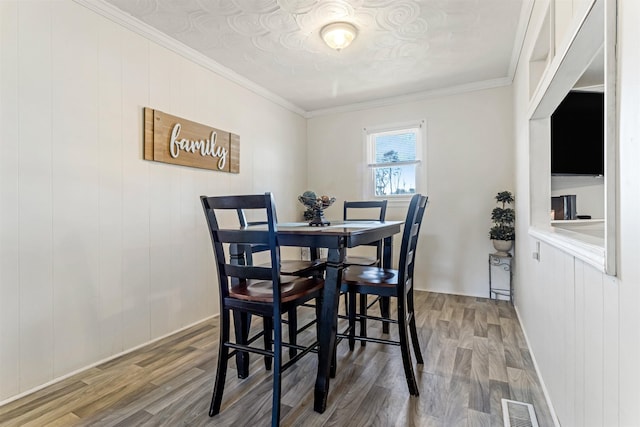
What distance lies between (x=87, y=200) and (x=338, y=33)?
2200 millimetres

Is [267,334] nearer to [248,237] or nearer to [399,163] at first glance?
[248,237]

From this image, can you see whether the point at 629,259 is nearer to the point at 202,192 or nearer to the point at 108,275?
the point at 108,275

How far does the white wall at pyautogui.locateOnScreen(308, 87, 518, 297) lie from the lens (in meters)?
3.67

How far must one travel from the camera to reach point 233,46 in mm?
2844

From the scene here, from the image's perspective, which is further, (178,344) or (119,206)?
(178,344)

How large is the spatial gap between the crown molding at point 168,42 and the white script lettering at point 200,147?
0.66m

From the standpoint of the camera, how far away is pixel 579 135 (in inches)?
115

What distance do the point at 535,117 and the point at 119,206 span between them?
120 inches

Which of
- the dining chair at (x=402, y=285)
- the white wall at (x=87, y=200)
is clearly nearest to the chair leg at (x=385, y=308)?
the dining chair at (x=402, y=285)

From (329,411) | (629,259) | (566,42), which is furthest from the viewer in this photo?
(329,411)

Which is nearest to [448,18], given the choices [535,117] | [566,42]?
[535,117]

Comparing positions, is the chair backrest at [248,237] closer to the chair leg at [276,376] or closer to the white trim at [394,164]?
the chair leg at [276,376]

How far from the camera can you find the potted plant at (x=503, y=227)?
11.2ft

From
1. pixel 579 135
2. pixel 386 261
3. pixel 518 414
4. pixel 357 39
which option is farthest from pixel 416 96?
pixel 518 414
